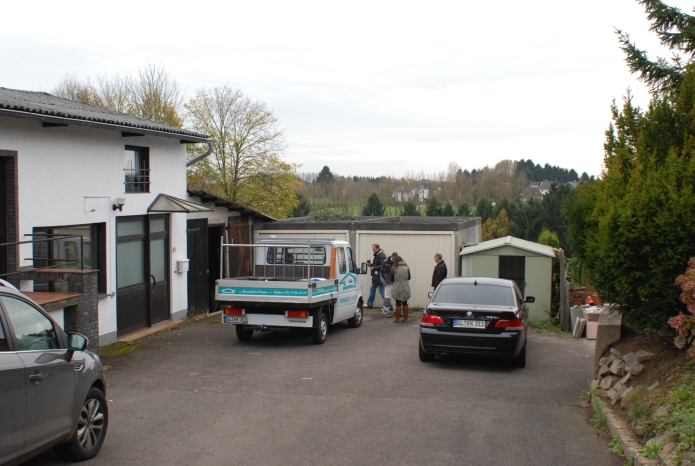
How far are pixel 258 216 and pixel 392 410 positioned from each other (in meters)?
13.0

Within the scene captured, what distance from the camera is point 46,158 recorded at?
11.7 meters

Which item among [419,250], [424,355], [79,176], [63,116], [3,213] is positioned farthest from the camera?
[419,250]

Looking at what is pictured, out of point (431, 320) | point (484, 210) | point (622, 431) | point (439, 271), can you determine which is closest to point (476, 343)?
point (431, 320)

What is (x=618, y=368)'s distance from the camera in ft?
29.6

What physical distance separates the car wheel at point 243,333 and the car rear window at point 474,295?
423 centimetres

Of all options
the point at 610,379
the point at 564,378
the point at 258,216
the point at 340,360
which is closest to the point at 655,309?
the point at 610,379

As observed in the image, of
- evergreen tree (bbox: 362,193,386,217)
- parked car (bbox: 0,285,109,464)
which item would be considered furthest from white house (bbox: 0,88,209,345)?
evergreen tree (bbox: 362,193,386,217)

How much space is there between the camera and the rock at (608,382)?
9.00 m

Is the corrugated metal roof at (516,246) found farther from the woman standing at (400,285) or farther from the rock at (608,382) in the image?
the rock at (608,382)

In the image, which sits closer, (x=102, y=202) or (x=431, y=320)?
(x=431, y=320)

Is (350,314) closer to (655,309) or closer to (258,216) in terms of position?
(258,216)

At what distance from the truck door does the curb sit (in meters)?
6.83

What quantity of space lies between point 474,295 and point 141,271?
757 cm

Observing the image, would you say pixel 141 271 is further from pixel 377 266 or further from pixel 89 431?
pixel 89 431
